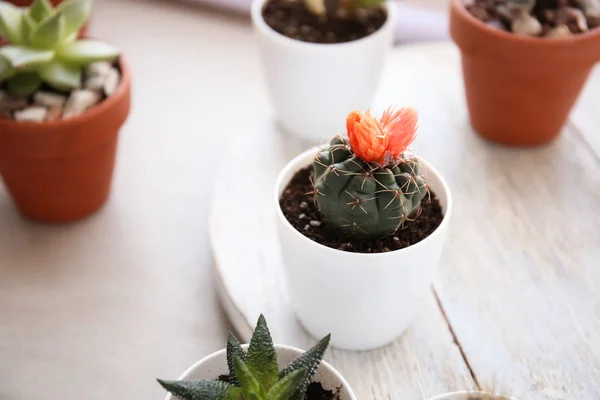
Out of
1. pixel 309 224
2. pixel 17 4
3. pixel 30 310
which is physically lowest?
pixel 30 310

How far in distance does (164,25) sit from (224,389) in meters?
1.09

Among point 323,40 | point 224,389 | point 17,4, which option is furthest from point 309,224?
point 17,4

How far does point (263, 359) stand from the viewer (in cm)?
61

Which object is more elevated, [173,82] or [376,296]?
[376,296]

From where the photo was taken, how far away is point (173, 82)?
1.35m

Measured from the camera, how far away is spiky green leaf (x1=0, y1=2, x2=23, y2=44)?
0.97m

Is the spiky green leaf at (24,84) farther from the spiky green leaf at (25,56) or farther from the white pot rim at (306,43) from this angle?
the white pot rim at (306,43)

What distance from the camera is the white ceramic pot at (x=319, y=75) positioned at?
3.30ft

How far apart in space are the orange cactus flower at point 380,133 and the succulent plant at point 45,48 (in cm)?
47

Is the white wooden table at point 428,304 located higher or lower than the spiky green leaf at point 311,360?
lower

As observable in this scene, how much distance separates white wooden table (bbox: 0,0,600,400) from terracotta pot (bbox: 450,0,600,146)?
39 millimetres

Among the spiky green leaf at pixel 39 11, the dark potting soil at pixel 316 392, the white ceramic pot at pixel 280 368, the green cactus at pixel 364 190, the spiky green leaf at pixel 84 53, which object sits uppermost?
the green cactus at pixel 364 190

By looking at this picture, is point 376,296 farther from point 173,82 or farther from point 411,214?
point 173,82

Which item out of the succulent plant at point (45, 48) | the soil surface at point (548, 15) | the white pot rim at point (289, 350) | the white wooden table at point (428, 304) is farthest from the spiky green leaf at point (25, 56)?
the soil surface at point (548, 15)
